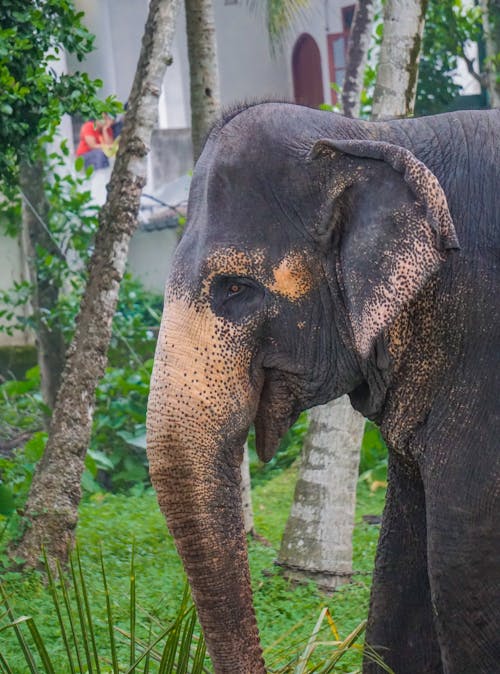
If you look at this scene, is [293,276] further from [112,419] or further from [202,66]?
[112,419]

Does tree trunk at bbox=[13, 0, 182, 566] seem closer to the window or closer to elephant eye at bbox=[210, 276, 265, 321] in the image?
elephant eye at bbox=[210, 276, 265, 321]

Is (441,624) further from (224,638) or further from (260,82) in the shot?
(260,82)

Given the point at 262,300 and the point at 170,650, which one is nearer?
the point at 262,300

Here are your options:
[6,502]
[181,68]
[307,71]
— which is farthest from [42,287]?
[307,71]

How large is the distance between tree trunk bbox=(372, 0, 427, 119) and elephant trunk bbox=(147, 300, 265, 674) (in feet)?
11.0

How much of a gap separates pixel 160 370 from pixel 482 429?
67 cm

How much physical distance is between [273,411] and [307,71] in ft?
52.2

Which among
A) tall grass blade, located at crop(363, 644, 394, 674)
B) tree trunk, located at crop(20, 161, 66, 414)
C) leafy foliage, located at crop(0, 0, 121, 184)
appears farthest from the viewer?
tree trunk, located at crop(20, 161, 66, 414)

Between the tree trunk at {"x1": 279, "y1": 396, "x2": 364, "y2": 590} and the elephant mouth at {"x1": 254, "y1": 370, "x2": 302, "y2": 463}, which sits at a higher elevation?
the elephant mouth at {"x1": 254, "y1": 370, "x2": 302, "y2": 463}

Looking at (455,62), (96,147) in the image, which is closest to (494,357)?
(455,62)

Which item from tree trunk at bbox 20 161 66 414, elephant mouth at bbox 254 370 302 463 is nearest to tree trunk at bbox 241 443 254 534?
tree trunk at bbox 20 161 66 414

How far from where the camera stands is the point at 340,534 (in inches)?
223

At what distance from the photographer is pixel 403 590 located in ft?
10.1

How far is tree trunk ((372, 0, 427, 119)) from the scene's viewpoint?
5699 mm
